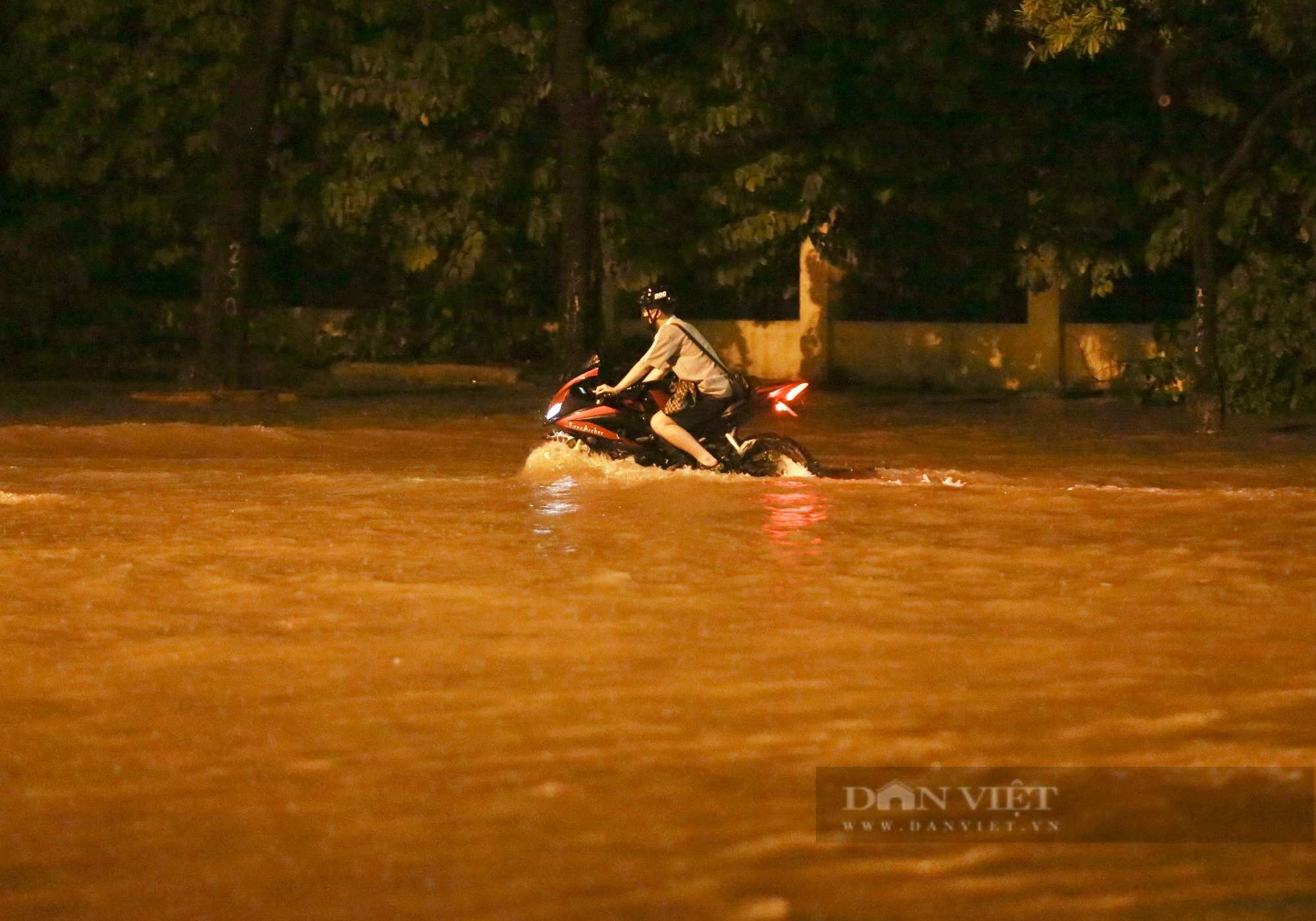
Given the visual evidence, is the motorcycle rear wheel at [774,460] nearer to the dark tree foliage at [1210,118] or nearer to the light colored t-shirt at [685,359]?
the light colored t-shirt at [685,359]

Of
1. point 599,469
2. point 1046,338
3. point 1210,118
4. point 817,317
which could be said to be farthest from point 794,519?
point 817,317

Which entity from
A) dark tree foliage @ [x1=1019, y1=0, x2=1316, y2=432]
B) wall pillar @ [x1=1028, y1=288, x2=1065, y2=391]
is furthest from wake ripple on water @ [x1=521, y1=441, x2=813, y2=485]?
wall pillar @ [x1=1028, y1=288, x2=1065, y2=391]

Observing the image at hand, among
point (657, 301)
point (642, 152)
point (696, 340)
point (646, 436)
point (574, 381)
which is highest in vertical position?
A: point (642, 152)

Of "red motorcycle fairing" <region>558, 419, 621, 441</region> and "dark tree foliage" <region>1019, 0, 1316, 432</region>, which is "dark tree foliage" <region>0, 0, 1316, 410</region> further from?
"red motorcycle fairing" <region>558, 419, 621, 441</region>

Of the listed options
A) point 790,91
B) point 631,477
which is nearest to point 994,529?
point 631,477

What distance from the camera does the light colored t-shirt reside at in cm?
1477

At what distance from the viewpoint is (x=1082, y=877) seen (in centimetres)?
556

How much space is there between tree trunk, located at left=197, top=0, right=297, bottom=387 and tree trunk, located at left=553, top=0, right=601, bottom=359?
340 cm

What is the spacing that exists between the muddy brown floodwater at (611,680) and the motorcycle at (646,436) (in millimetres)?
208

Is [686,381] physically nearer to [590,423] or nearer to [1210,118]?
[590,423]

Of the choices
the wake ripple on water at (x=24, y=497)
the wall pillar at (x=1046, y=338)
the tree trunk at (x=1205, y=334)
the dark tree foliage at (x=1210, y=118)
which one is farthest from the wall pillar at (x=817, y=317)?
the wake ripple on water at (x=24, y=497)

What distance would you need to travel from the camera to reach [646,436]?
1537 centimetres

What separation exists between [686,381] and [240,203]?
1131 centimetres

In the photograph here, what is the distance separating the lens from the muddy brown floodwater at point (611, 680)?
18.3ft
